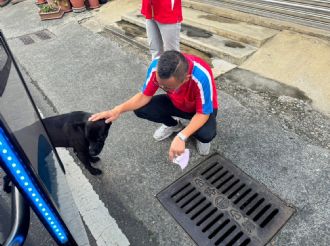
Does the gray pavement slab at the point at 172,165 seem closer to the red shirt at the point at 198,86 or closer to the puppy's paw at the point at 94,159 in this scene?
the puppy's paw at the point at 94,159

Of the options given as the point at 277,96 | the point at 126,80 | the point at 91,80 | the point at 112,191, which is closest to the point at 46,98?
the point at 91,80

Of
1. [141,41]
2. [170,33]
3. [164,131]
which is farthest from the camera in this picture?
[141,41]

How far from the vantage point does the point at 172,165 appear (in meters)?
3.06

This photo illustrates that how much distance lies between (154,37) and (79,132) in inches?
81.9

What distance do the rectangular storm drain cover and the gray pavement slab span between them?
0.27 feet

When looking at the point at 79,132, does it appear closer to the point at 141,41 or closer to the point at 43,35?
the point at 141,41

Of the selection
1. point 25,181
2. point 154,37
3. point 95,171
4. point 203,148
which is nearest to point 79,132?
point 95,171

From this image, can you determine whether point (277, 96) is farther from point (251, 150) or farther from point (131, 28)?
point (131, 28)

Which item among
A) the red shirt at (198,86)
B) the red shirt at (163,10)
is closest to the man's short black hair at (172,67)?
the red shirt at (198,86)

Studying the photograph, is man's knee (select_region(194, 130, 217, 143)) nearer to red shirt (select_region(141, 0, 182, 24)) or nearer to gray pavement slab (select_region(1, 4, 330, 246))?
gray pavement slab (select_region(1, 4, 330, 246))

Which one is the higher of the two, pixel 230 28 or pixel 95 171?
pixel 230 28

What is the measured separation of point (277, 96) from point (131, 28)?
3.58 m

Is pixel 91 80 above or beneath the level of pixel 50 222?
beneath

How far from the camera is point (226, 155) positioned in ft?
10.1
